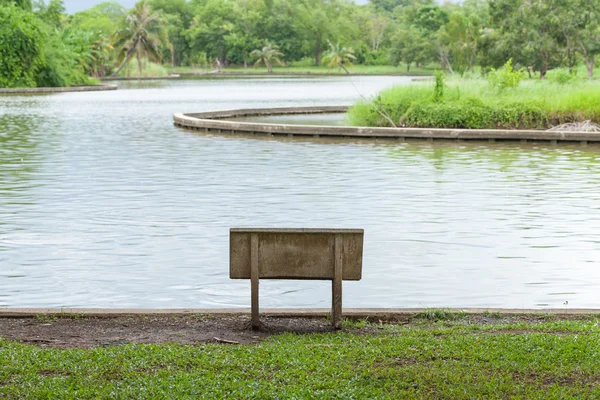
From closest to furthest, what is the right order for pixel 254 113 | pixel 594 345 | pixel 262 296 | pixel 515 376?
pixel 515 376 < pixel 594 345 < pixel 262 296 < pixel 254 113

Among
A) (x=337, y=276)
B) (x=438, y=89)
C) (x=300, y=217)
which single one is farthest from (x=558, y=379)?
(x=438, y=89)

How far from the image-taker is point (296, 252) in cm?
680

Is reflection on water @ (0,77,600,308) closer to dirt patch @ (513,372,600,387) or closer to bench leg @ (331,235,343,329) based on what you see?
bench leg @ (331,235,343,329)

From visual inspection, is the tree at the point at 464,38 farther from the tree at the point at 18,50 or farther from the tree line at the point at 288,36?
the tree at the point at 18,50

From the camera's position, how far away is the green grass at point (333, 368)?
5.06 m

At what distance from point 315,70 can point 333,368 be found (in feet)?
394

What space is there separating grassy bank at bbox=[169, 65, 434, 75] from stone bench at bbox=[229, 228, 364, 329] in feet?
334

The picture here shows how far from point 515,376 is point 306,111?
31275 mm

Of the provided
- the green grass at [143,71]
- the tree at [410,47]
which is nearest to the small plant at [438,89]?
the green grass at [143,71]

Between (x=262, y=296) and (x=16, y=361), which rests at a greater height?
(x=16, y=361)

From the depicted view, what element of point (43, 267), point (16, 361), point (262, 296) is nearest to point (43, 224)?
point (43, 267)

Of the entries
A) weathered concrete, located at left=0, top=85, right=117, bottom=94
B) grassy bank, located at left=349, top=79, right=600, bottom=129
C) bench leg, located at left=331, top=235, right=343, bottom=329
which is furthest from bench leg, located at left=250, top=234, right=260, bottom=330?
weathered concrete, located at left=0, top=85, right=117, bottom=94

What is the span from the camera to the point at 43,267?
32.6ft

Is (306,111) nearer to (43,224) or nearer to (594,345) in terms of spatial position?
(43,224)
